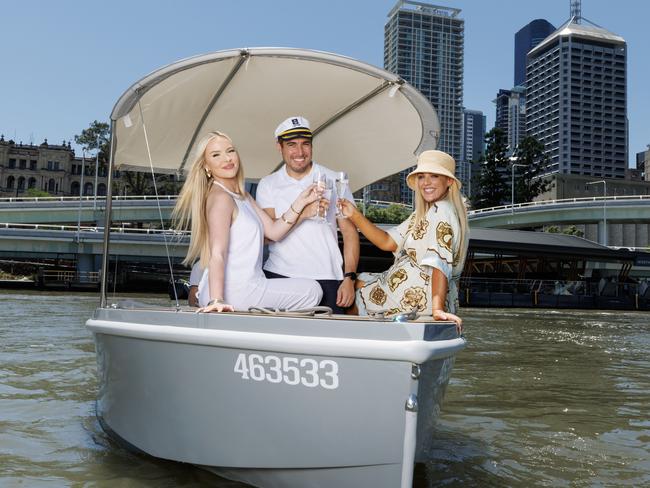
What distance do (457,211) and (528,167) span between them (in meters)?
95.5

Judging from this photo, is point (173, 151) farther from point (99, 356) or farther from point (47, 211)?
point (47, 211)

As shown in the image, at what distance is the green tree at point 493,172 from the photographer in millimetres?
94938

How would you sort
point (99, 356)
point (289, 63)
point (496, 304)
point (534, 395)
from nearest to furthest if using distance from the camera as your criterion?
1. point (99, 356)
2. point (289, 63)
3. point (534, 395)
4. point (496, 304)

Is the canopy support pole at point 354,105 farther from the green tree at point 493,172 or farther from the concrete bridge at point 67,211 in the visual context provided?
the green tree at point 493,172

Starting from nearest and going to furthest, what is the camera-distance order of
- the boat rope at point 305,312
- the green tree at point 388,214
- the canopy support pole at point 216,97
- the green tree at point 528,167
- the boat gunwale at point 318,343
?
the boat gunwale at point 318,343
the boat rope at point 305,312
the canopy support pole at point 216,97
the green tree at point 388,214
the green tree at point 528,167

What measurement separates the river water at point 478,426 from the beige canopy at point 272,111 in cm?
261

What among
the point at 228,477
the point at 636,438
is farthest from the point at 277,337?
the point at 636,438

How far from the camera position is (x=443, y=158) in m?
4.84

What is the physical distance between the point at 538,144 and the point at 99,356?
9540cm

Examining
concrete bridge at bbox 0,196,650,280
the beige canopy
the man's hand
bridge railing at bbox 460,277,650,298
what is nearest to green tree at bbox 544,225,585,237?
concrete bridge at bbox 0,196,650,280

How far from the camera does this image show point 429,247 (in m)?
4.58

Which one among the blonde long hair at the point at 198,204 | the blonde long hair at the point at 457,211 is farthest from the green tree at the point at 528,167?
the blonde long hair at the point at 198,204

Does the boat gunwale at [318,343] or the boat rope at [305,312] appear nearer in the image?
the boat gunwale at [318,343]

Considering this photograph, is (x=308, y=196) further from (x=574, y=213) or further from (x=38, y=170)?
(x=38, y=170)
